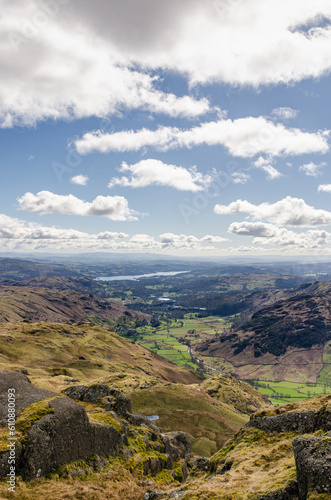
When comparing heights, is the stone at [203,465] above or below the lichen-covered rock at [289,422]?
below

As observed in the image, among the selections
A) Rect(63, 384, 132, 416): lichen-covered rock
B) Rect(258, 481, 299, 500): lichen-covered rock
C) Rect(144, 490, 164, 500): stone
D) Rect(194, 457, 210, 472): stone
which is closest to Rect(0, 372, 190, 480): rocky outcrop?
Rect(63, 384, 132, 416): lichen-covered rock

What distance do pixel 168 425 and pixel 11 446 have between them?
13103 centimetres

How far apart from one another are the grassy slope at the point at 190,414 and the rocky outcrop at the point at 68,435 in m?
89.1

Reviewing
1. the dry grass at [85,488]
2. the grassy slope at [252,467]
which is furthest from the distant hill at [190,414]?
the grassy slope at [252,467]

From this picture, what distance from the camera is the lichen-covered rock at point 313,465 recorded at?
16.2 metres

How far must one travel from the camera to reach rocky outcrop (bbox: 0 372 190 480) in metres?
28.0

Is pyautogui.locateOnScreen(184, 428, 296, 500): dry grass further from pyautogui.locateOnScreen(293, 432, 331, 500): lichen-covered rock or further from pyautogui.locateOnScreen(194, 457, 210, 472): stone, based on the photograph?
pyautogui.locateOnScreen(293, 432, 331, 500): lichen-covered rock

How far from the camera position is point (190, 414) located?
15312 centimetres

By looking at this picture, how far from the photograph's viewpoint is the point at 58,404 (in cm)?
3356

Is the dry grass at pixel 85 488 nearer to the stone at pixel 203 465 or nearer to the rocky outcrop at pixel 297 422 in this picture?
the stone at pixel 203 465

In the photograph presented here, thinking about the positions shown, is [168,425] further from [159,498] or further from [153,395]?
[159,498]

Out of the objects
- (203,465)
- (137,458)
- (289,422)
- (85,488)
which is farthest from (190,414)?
(85,488)

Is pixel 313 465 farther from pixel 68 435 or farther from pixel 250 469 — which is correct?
pixel 68 435

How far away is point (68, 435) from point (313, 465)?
2737 centimetres
